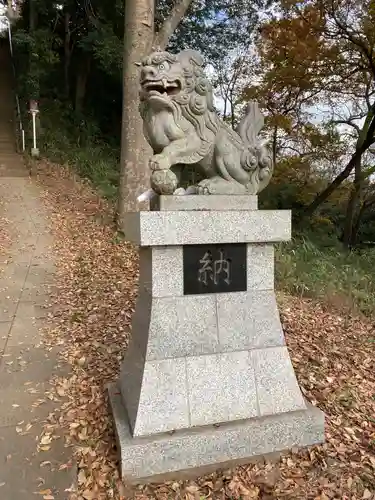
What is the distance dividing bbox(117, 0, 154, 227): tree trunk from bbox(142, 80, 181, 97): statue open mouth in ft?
16.6

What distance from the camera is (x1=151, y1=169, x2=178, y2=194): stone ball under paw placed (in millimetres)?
2838

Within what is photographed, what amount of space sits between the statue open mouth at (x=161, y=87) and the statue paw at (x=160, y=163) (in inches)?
17.3

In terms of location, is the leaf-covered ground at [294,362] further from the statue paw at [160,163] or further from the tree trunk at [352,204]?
the tree trunk at [352,204]

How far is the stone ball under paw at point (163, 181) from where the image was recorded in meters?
2.84

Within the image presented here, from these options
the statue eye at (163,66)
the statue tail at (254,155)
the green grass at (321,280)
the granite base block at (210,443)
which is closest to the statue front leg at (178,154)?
the statue tail at (254,155)

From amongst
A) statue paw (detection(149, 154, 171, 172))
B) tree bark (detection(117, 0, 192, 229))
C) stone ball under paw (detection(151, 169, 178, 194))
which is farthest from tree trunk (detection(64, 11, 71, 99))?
stone ball under paw (detection(151, 169, 178, 194))

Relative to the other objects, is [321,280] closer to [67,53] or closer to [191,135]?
[191,135]

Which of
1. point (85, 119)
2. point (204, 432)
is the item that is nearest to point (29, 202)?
point (85, 119)

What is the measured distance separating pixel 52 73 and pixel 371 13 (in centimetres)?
1397

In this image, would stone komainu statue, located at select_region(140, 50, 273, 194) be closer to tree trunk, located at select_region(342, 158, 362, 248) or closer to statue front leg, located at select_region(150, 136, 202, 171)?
statue front leg, located at select_region(150, 136, 202, 171)

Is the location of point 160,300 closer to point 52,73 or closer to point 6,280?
point 6,280

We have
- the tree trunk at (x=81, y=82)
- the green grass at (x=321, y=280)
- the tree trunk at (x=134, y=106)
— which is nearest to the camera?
the green grass at (x=321, y=280)

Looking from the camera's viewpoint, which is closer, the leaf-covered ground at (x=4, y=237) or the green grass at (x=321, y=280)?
the green grass at (x=321, y=280)

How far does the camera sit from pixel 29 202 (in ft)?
36.3
